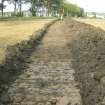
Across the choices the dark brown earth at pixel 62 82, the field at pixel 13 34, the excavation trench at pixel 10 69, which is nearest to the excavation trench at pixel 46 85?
the dark brown earth at pixel 62 82

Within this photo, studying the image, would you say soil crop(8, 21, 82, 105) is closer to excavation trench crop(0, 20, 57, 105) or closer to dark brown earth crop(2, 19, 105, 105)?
dark brown earth crop(2, 19, 105, 105)

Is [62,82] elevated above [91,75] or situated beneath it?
situated beneath

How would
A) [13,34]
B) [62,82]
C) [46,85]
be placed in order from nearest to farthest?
1. [46,85]
2. [62,82]
3. [13,34]

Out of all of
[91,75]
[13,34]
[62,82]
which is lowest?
[13,34]

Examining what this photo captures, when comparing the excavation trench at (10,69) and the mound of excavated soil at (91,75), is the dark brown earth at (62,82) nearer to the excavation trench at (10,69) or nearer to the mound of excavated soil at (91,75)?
the mound of excavated soil at (91,75)

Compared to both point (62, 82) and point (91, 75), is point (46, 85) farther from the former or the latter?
point (91, 75)

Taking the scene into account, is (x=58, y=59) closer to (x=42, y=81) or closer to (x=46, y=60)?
(x=46, y=60)

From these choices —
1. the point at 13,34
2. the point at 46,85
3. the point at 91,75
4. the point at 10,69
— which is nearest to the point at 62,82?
the point at 46,85

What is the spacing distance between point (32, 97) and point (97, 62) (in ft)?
13.8

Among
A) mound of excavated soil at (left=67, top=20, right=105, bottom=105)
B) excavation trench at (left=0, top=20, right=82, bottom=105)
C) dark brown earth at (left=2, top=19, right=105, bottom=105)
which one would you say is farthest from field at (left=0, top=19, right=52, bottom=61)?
mound of excavated soil at (left=67, top=20, right=105, bottom=105)

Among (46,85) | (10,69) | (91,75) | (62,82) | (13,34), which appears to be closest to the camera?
(46,85)

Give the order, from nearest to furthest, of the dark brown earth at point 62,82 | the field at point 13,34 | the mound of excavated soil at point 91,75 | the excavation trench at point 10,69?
the mound of excavated soil at point 91,75, the dark brown earth at point 62,82, the excavation trench at point 10,69, the field at point 13,34

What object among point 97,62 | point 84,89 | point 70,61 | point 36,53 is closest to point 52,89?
point 84,89

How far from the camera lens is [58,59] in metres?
16.0
